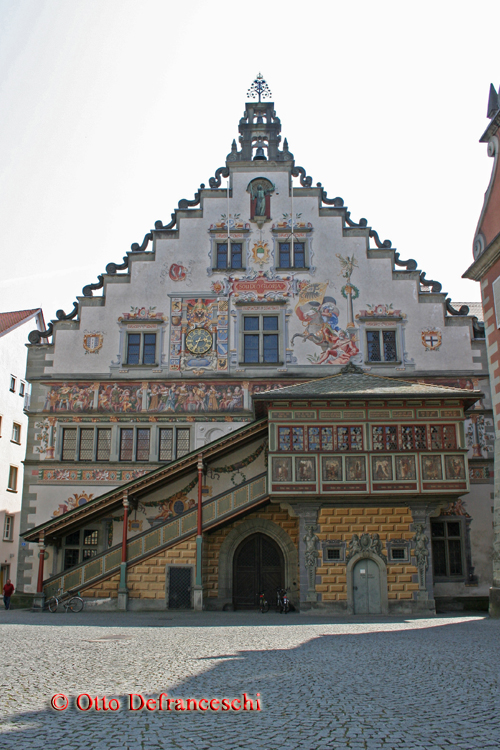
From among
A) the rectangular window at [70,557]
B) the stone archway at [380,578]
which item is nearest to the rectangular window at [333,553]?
the stone archway at [380,578]

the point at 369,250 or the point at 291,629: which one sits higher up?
the point at 369,250

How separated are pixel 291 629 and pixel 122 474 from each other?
436 inches

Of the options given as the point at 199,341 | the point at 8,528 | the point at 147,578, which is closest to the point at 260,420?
the point at 199,341

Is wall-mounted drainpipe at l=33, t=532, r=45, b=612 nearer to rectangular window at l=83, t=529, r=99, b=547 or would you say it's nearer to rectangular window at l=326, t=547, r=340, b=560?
rectangular window at l=83, t=529, r=99, b=547

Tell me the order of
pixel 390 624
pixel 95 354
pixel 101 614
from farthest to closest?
pixel 95 354, pixel 101 614, pixel 390 624

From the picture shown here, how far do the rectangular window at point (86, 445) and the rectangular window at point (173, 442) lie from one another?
247 centimetres

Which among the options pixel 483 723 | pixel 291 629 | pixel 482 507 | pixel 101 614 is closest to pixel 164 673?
pixel 483 723

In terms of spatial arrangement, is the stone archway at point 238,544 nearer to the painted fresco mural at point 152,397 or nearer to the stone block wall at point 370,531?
the stone block wall at point 370,531

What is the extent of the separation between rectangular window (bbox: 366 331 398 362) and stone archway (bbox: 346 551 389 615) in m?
7.68

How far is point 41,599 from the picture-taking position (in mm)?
20562

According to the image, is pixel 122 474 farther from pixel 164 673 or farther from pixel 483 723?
pixel 483 723

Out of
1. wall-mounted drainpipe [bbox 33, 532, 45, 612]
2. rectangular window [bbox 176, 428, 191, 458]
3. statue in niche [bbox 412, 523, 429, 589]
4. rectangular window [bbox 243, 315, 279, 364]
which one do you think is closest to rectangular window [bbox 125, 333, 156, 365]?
rectangular window [bbox 176, 428, 191, 458]

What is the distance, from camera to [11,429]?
121 feet

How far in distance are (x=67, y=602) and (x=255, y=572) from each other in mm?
5917
